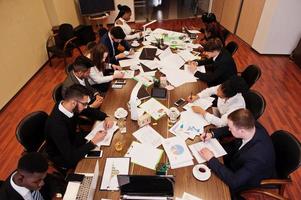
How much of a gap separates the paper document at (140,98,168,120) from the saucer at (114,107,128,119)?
230 mm

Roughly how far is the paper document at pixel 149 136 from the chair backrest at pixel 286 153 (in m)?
1.15

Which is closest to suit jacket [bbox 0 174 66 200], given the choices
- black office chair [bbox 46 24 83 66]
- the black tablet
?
the black tablet

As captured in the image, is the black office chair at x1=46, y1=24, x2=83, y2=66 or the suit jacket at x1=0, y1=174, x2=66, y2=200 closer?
the suit jacket at x1=0, y1=174, x2=66, y2=200

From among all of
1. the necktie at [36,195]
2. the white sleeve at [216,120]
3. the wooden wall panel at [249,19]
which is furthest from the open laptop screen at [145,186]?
the wooden wall panel at [249,19]

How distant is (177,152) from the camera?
6.79ft

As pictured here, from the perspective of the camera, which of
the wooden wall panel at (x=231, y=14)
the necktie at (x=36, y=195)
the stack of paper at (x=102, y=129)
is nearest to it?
the necktie at (x=36, y=195)

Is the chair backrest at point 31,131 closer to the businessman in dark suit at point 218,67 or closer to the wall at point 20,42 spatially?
the businessman in dark suit at point 218,67

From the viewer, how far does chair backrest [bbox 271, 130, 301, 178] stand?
1.93m

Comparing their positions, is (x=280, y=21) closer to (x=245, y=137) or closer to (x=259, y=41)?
(x=259, y=41)

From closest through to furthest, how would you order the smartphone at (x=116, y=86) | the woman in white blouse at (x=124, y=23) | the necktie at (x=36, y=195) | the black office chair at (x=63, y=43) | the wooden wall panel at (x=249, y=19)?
the necktie at (x=36, y=195)
the smartphone at (x=116, y=86)
the woman in white blouse at (x=124, y=23)
the black office chair at (x=63, y=43)
the wooden wall panel at (x=249, y=19)

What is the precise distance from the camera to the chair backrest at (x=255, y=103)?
8.20 ft

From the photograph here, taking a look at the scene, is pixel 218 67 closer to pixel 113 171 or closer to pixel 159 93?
pixel 159 93

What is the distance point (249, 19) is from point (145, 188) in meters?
5.85

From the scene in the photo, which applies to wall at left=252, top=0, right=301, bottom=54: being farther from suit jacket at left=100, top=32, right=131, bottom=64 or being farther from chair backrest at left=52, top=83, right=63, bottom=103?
chair backrest at left=52, top=83, right=63, bottom=103
